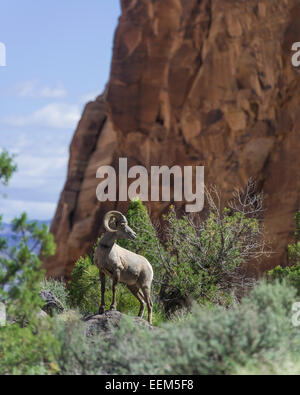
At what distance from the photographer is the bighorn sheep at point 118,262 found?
11445 millimetres

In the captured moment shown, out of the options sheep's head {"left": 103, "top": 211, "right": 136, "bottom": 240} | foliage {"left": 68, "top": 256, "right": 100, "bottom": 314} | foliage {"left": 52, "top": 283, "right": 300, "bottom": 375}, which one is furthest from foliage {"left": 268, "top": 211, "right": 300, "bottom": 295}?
foliage {"left": 68, "top": 256, "right": 100, "bottom": 314}

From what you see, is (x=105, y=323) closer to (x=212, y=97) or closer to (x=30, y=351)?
(x=30, y=351)

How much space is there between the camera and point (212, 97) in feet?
127

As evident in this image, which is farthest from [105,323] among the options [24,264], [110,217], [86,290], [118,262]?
[86,290]

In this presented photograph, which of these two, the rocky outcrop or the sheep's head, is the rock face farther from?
the rocky outcrop

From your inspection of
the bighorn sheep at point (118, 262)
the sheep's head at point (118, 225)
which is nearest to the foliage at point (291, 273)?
the bighorn sheep at point (118, 262)

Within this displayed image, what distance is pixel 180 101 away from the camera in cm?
4084

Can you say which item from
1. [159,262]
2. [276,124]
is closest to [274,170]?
[276,124]

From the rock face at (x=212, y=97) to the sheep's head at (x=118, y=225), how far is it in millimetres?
23040

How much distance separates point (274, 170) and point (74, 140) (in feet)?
75.4

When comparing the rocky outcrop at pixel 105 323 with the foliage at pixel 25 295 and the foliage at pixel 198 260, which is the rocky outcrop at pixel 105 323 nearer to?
the foliage at pixel 25 295

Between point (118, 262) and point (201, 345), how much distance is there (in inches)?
146

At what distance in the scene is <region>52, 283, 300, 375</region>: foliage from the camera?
26.1 feet

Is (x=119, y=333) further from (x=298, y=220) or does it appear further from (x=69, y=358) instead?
(x=298, y=220)
